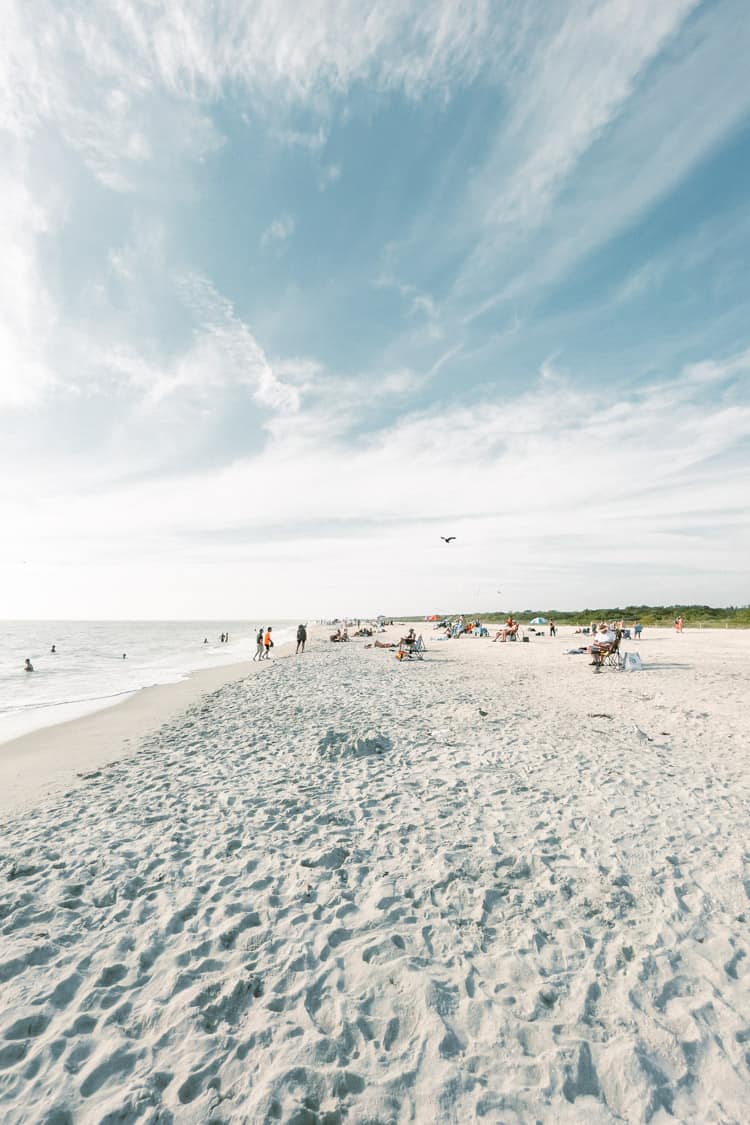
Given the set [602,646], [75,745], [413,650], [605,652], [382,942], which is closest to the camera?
[382,942]

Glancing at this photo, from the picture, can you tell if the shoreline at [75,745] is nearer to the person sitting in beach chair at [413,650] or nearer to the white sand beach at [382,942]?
the white sand beach at [382,942]

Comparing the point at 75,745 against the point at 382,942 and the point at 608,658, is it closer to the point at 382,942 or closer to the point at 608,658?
the point at 382,942

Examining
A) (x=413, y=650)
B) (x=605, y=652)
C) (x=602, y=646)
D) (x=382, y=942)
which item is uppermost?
(x=602, y=646)

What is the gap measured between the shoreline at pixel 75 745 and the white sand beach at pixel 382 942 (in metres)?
0.50

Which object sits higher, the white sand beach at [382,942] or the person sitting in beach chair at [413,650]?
the person sitting in beach chair at [413,650]

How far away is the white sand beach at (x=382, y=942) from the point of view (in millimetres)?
2725

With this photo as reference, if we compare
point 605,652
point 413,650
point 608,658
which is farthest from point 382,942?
point 413,650

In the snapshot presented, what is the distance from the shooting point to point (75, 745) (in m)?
10.9

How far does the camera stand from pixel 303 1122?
2547mm

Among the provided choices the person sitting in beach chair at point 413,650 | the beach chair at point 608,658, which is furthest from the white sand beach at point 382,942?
the person sitting in beach chair at point 413,650

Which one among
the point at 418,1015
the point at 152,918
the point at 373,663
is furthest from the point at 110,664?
the point at 418,1015

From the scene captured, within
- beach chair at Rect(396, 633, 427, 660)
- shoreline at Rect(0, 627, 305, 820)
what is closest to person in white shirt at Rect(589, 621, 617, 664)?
beach chair at Rect(396, 633, 427, 660)

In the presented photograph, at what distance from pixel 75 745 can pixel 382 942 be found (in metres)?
9.75

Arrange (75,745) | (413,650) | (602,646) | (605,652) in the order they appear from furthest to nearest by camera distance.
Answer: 1. (413,650)
2. (602,646)
3. (605,652)
4. (75,745)
